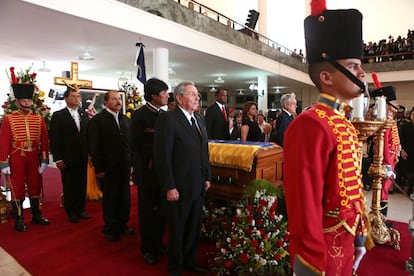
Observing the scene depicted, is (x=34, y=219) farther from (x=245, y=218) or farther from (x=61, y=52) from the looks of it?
(x=61, y=52)

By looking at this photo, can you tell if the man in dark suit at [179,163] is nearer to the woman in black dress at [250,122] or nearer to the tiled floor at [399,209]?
the woman in black dress at [250,122]

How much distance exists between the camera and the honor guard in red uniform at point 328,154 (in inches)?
40.3

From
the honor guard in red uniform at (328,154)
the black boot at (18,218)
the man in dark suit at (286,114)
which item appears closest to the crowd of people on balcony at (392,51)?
the man in dark suit at (286,114)

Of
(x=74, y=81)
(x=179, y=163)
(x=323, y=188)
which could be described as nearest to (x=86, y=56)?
(x=74, y=81)

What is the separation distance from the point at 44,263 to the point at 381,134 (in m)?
3.52

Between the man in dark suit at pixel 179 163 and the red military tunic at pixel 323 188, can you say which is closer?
the red military tunic at pixel 323 188

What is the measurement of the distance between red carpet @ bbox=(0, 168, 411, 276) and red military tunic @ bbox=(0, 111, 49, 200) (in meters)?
0.56

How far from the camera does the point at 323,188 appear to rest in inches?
44.1

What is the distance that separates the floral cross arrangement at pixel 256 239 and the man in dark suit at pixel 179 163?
387 millimetres

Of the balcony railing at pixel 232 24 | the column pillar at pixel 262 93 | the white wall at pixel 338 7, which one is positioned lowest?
the column pillar at pixel 262 93

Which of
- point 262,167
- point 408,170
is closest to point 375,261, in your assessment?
point 262,167

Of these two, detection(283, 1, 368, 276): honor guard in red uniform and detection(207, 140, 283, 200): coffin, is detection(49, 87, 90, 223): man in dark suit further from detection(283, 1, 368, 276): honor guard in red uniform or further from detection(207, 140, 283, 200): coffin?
detection(283, 1, 368, 276): honor guard in red uniform

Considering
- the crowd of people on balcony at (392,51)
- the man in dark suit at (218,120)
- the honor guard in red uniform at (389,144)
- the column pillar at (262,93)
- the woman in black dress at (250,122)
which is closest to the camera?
the honor guard in red uniform at (389,144)

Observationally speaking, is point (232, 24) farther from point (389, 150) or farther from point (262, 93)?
point (389, 150)
